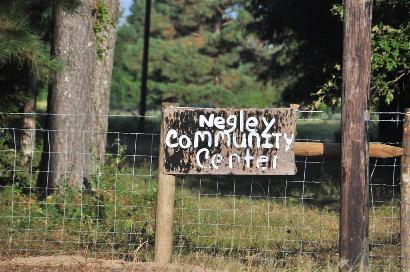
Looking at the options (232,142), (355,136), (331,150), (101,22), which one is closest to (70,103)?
(101,22)

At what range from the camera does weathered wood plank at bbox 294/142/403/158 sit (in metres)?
7.35

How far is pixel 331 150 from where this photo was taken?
7355mm

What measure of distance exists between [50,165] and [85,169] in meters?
0.48

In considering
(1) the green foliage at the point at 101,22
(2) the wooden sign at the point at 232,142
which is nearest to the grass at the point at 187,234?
(2) the wooden sign at the point at 232,142

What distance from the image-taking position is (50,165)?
1035 centimetres

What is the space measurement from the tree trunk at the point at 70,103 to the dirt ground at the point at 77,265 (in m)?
2.56

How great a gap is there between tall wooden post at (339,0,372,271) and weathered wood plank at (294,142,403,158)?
390 mm

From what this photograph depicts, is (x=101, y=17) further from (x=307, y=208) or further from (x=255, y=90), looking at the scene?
(x=255, y=90)

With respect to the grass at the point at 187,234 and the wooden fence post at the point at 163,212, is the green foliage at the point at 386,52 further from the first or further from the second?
the wooden fence post at the point at 163,212

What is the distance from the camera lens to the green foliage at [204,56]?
6028cm

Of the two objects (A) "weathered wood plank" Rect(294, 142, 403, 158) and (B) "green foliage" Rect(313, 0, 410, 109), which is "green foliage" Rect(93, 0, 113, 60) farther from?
(A) "weathered wood plank" Rect(294, 142, 403, 158)

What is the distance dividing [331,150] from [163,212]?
5.49 ft

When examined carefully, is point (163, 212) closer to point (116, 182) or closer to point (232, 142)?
point (232, 142)

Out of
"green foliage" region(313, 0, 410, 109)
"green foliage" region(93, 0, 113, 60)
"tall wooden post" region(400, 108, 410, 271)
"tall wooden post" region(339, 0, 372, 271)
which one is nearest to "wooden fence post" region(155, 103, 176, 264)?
"tall wooden post" region(339, 0, 372, 271)
